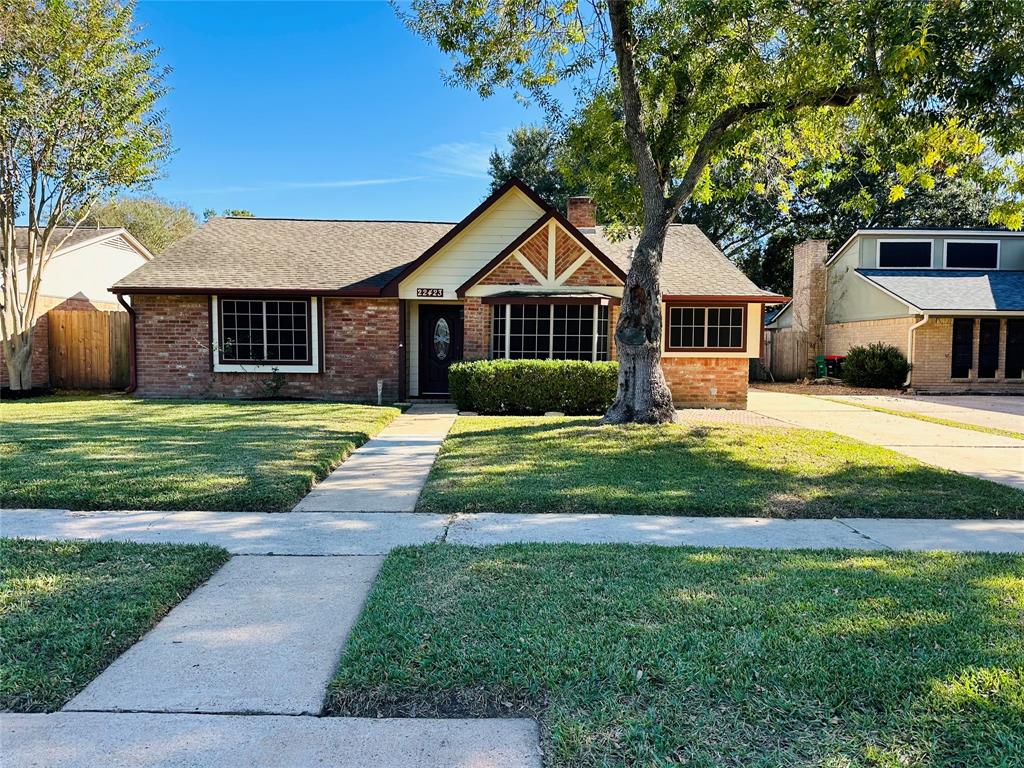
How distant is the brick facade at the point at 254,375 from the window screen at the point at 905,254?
1781 cm

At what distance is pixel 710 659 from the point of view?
2.67 meters

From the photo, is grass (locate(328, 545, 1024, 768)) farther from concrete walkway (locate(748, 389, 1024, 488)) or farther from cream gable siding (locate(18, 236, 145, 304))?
cream gable siding (locate(18, 236, 145, 304))

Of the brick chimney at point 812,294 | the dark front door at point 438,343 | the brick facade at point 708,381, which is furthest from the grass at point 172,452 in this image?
the brick chimney at point 812,294

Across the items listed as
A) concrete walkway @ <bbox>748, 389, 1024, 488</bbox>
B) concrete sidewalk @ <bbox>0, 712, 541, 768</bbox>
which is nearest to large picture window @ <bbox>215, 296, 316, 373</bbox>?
concrete walkway @ <bbox>748, 389, 1024, 488</bbox>

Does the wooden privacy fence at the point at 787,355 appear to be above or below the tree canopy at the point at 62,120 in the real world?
below

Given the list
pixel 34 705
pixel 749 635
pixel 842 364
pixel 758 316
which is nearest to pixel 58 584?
pixel 34 705

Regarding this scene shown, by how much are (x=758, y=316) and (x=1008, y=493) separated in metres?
8.04

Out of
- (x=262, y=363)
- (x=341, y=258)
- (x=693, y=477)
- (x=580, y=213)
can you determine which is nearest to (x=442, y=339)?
(x=341, y=258)

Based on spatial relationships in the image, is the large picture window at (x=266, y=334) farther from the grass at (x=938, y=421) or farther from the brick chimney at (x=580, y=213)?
the grass at (x=938, y=421)

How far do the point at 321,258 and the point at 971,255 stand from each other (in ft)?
71.4

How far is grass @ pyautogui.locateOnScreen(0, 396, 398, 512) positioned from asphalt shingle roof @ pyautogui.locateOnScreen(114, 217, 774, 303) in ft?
10.3

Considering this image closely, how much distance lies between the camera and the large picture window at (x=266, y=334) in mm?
13719

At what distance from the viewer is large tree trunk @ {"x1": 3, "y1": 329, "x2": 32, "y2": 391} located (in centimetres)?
1346

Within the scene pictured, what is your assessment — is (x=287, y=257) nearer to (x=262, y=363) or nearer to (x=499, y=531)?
(x=262, y=363)
